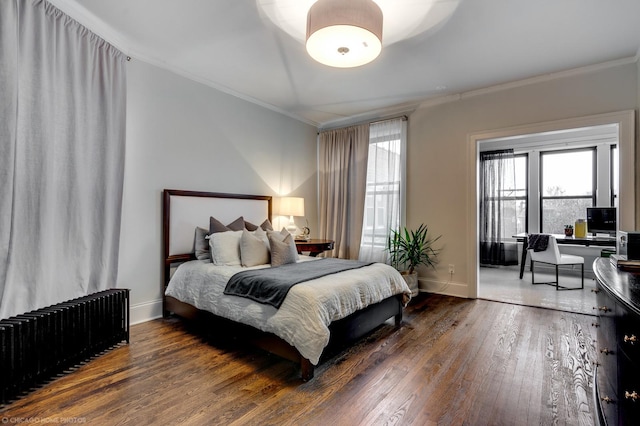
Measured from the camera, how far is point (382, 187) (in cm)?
488

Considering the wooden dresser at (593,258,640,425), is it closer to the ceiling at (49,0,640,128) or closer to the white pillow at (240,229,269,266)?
the ceiling at (49,0,640,128)

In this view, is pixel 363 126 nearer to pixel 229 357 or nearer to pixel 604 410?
pixel 229 357

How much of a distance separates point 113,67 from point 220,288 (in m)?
2.23

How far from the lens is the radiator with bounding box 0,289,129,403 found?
1.82m

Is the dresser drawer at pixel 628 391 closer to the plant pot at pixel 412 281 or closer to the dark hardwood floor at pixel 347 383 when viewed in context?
the dark hardwood floor at pixel 347 383

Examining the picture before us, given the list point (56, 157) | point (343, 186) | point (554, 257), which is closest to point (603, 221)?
point (554, 257)

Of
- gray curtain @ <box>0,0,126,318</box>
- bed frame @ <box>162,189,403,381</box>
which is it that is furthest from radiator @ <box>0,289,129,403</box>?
bed frame @ <box>162,189,403,381</box>

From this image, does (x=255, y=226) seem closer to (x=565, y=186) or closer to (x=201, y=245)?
(x=201, y=245)

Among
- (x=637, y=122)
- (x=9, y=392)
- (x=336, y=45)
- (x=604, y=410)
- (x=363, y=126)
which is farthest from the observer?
(x=363, y=126)

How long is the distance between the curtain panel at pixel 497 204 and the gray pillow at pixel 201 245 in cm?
555

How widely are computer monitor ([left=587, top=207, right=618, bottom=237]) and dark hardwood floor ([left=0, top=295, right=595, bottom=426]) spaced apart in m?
2.46

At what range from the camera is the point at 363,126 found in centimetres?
503

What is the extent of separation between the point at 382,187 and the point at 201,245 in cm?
277

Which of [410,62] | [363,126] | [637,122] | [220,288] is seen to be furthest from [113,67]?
[637,122]
